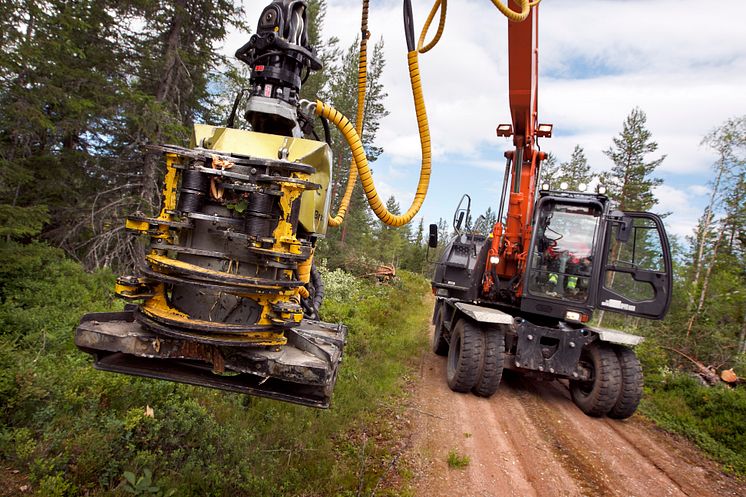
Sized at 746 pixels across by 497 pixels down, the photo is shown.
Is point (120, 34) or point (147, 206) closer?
point (147, 206)

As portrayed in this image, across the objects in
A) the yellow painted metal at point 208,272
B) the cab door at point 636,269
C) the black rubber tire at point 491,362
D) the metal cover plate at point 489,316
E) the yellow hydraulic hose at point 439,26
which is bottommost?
the black rubber tire at point 491,362

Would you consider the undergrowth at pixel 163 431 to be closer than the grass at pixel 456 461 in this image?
Yes

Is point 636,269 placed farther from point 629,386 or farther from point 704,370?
point 704,370

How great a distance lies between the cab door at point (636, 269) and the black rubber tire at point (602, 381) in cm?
74

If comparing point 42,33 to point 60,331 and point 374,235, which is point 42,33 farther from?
point 374,235

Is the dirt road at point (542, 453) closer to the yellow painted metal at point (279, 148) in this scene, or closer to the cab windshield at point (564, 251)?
the cab windshield at point (564, 251)

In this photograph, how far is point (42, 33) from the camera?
7008 millimetres

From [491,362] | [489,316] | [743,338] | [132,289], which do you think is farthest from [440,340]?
[743,338]

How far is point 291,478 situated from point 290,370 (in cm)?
203

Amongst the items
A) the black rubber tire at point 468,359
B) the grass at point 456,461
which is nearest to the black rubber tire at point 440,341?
the black rubber tire at point 468,359

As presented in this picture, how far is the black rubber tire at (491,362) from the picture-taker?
248 inches

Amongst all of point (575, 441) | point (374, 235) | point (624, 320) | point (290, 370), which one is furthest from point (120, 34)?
point (374, 235)

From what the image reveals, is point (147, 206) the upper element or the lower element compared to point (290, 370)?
upper

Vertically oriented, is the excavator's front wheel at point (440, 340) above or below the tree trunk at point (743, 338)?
below
